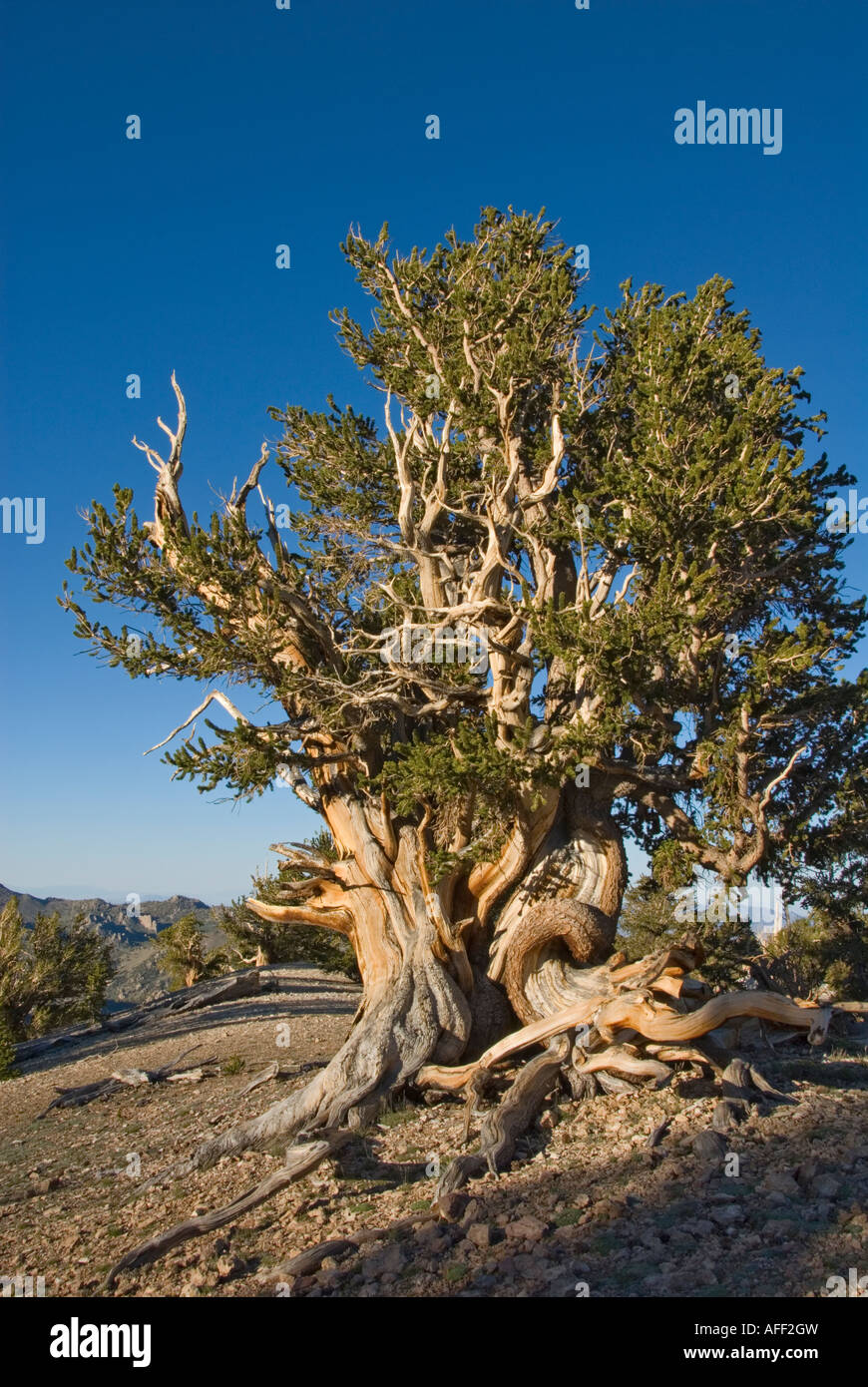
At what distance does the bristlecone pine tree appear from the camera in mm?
10609

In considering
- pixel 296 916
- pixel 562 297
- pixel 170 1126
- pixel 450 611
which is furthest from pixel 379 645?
pixel 170 1126

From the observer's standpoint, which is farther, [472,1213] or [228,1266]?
[472,1213]

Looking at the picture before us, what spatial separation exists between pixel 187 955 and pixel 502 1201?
21.2 metres

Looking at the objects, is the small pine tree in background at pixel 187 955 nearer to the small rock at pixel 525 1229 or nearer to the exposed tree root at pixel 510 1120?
the exposed tree root at pixel 510 1120

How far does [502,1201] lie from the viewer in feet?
24.1

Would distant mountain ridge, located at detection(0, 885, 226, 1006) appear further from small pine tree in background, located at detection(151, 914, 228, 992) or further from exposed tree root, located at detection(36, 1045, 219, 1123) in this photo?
exposed tree root, located at detection(36, 1045, 219, 1123)

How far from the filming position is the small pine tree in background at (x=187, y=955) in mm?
26641

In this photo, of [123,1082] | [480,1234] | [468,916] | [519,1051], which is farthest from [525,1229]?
[123,1082]

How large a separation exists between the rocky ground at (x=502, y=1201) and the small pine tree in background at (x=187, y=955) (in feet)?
48.3

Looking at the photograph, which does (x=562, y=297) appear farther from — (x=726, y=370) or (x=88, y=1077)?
(x=88, y=1077)

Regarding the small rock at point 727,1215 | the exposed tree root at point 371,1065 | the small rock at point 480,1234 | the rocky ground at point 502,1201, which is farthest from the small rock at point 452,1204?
the exposed tree root at point 371,1065

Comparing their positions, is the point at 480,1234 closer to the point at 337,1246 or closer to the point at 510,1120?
the point at 337,1246

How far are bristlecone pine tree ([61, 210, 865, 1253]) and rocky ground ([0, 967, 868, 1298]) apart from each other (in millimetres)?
882
